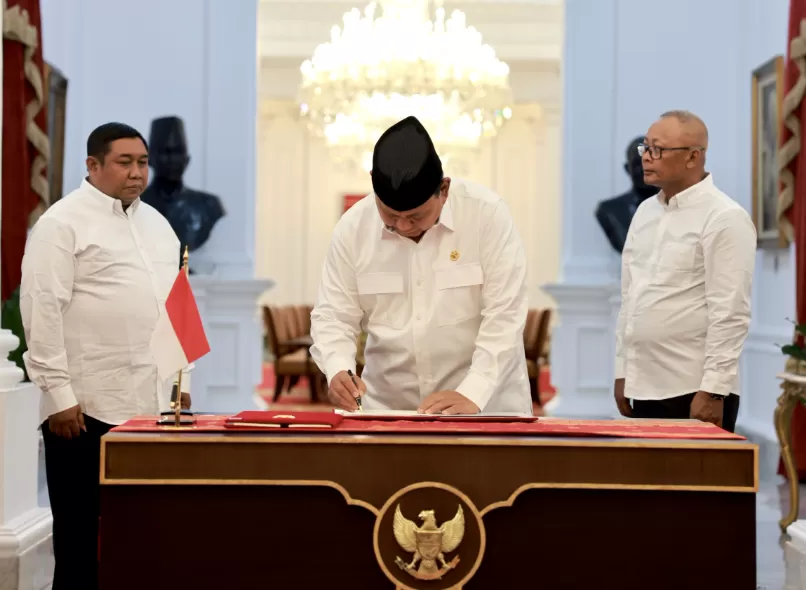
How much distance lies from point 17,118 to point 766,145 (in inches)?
196

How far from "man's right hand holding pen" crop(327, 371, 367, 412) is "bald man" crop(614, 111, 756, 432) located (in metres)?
1.29

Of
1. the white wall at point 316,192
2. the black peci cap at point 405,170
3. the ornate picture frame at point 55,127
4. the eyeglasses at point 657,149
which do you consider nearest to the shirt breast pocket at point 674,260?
the eyeglasses at point 657,149

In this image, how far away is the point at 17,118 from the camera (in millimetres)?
5781

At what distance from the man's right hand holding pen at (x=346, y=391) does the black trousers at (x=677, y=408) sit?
50.2 inches

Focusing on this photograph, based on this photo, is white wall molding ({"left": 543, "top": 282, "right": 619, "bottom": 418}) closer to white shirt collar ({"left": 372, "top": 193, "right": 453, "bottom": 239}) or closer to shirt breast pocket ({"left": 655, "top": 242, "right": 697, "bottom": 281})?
shirt breast pocket ({"left": 655, "top": 242, "right": 697, "bottom": 281})

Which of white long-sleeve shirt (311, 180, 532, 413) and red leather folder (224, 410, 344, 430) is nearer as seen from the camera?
red leather folder (224, 410, 344, 430)

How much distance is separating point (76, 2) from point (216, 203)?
82.5 inches

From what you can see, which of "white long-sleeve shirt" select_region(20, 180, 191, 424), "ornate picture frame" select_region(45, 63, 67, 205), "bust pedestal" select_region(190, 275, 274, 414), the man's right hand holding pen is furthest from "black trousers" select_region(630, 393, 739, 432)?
"bust pedestal" select_region(190, 275, 274, 414)

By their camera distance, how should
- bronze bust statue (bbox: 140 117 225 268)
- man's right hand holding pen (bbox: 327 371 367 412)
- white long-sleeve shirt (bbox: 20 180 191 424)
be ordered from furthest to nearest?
bronze bust statue (bbox: 140 117 225 268) < white long-sleeve shirt (bbox: 20 180 191 424) < man's right hand holding pen (bbox: 327 371 367 412)

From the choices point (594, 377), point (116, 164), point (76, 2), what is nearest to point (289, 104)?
point (76, 2)

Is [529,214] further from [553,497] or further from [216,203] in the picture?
[553,497]

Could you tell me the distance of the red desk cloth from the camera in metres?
2.32

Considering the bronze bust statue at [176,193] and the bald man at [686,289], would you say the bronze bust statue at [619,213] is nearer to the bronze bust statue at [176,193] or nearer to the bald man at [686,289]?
the bronze bust statue at [176,193]

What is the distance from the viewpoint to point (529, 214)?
1702 cm
